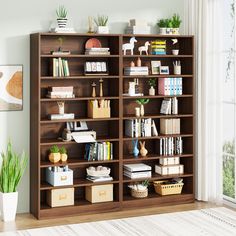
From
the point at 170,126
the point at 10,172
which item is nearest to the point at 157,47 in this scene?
the point at 170,126

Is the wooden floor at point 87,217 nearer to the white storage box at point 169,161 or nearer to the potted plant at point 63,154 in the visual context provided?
the white storage box at point 169,161

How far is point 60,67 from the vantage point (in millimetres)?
5613

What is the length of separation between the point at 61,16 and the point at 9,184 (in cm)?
174

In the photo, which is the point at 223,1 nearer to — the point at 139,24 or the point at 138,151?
the point at 139,24

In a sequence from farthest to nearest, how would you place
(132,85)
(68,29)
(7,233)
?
(132,85) < (68,29) < (7,233)

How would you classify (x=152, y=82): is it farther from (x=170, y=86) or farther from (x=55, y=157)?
(x=55, y=157)

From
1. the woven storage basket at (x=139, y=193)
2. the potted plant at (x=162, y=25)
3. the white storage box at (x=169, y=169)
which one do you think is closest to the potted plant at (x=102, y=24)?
the potted plant at (x=162, y=25)

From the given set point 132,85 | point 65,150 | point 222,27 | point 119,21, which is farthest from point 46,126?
point 222,27

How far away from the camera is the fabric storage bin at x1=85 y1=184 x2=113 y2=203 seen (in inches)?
228

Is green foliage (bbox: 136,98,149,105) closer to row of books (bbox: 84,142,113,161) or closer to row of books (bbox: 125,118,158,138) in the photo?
row of books (bbox: 125,118,158,138)

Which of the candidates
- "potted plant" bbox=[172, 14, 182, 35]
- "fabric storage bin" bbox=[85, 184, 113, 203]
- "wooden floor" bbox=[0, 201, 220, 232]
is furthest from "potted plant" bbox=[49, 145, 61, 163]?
"potted plant" bbox=[172, 14, 182, 35]

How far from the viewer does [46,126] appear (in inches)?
228

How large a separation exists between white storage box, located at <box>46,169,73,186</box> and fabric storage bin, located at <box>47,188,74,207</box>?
0.07m

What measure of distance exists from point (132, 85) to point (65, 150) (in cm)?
99
